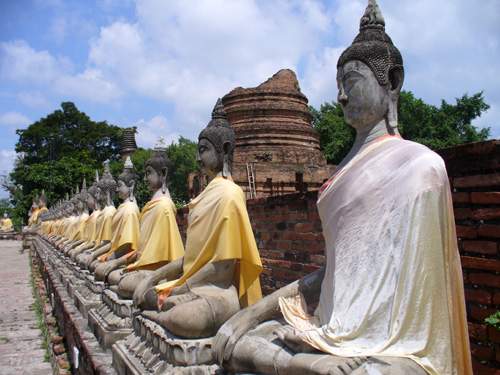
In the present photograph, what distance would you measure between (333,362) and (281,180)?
11.5 meters

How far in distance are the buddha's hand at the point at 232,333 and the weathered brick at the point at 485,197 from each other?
188 cm

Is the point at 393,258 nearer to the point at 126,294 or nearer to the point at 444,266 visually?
the point at 444,266

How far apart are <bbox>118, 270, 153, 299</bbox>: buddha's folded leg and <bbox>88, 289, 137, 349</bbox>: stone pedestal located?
74 mm

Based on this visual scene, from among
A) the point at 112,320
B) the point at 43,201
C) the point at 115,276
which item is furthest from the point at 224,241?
the point at 43,201

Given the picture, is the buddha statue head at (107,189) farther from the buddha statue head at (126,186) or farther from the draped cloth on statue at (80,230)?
the buddha statue head at (126,186)

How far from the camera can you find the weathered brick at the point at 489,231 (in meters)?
3.69

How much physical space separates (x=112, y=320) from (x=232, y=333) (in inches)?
109

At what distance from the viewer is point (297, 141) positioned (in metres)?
16.6

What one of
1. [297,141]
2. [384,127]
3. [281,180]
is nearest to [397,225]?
[384,127]

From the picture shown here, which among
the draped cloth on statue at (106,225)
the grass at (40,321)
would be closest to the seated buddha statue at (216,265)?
the grass at (40,321)

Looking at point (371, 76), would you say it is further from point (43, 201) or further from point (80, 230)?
point (43, 201)

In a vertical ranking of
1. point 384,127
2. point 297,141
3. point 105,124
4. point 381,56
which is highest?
point 105,124

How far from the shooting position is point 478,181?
3.86 metres

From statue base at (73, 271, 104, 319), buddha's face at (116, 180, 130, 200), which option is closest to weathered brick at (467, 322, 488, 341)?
statue base at (73, 271, 104, 319)
